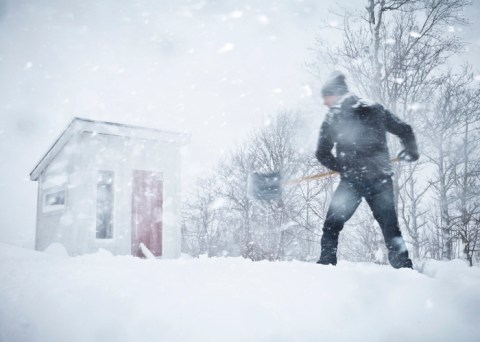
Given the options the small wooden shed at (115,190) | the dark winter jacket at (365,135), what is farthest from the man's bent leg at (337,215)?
the small wooden shed at (115,190)

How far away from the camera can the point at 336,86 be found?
10.7 feet

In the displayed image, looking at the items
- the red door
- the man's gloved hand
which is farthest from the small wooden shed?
the man's gloved hand

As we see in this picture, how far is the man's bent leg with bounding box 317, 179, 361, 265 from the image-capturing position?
10.4ft

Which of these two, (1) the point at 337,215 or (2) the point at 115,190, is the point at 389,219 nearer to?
(1) the point at 337,215

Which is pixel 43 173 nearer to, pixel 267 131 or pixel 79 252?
pixel 79 252

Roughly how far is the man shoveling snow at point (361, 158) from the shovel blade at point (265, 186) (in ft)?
9.94

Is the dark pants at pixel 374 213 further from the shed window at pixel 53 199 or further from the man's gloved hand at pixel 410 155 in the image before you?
the shed window at pixel 53 199

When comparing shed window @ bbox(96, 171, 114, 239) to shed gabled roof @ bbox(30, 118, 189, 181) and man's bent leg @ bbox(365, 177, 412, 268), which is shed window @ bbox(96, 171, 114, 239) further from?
man's bent leg @ bbox(365, 177, 412, 268)

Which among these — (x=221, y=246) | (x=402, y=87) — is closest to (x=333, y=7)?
(x=402, y=87)

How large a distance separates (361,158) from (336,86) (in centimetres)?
71

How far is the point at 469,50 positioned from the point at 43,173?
525 inches

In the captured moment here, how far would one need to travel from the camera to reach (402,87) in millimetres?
10266

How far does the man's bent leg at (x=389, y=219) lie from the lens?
2.91m

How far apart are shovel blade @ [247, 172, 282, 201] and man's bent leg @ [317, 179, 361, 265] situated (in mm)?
3015
